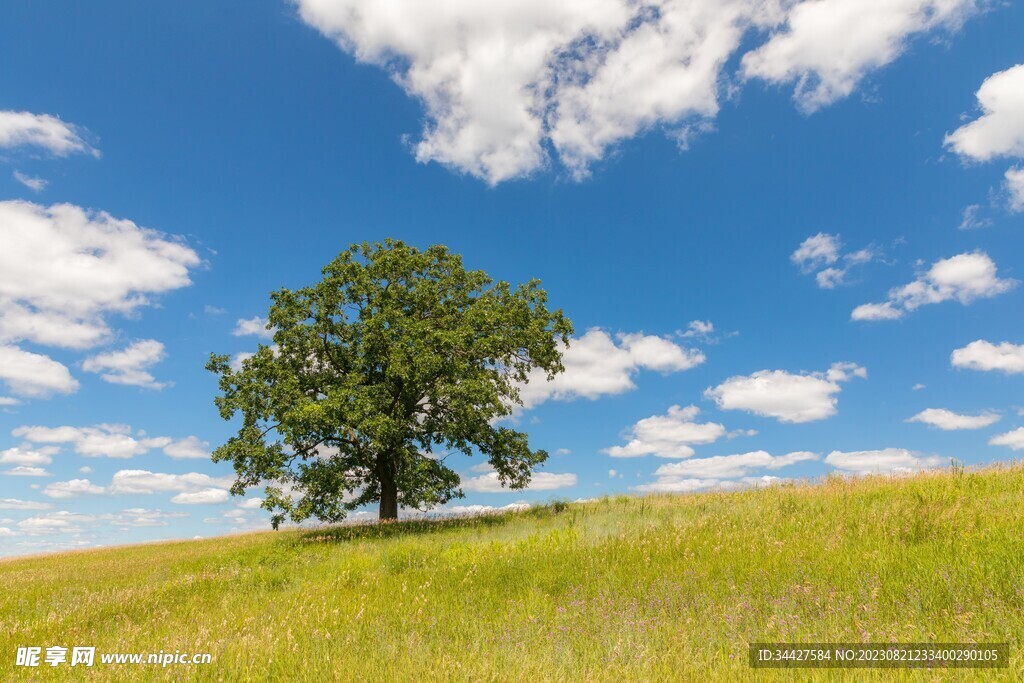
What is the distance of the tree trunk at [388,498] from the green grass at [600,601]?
9.74 metres

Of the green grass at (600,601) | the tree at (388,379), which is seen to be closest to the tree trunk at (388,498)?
the tree at (388,379)

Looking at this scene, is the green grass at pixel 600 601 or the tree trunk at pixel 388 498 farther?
the tree trunk at pixel 388 498

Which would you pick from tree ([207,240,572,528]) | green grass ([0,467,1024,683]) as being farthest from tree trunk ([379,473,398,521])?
green grass ([0,467,1024,683])

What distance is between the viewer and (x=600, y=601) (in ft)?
24.2

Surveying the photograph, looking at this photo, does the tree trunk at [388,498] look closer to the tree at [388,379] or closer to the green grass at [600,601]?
the tree at [388,379]


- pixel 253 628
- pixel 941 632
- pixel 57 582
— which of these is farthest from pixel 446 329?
pixel 941 632

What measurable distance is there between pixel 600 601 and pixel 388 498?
17726 mm

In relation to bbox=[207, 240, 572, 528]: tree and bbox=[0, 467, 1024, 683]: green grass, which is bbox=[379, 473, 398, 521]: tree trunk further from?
bbox=[0, 467, 1024, 683]: green grass

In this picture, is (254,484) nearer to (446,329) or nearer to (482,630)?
(446,329)

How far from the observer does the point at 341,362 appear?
2350 centimetres

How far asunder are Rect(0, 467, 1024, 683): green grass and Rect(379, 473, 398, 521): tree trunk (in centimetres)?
974

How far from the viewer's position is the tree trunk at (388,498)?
2334cm

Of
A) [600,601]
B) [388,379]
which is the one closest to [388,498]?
[388,379]

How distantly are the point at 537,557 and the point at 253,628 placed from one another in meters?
5.17
